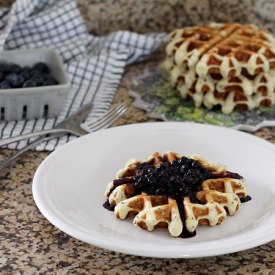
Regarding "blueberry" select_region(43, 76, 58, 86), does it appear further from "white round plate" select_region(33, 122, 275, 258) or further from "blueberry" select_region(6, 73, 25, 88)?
"white round plate" select_region(33, 122, 275, 258)

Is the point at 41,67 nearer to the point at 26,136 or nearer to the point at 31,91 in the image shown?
the point at 31,91

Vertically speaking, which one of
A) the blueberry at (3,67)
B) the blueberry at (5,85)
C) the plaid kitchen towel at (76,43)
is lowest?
the plaid kitchen towel at (76,43)

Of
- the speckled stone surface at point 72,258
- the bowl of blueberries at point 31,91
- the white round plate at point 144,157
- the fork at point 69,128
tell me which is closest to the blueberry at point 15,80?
the bowl of blueberries at point 31,91

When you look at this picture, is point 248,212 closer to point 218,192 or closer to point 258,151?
point 218,192

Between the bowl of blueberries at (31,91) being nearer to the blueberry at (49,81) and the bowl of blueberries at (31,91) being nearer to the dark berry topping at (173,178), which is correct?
the blueberry at (49,81)

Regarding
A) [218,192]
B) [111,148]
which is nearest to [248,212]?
[218,192]
